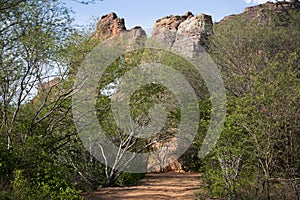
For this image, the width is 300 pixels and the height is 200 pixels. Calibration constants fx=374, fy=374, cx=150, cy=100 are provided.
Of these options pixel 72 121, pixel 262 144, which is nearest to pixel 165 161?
pixel 72 121

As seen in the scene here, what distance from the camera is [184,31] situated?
23734mm

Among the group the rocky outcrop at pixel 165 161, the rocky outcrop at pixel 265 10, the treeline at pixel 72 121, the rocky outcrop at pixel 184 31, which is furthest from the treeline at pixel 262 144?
the rocky outcrop at pixel 165 161

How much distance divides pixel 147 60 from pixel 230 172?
22.3 ft

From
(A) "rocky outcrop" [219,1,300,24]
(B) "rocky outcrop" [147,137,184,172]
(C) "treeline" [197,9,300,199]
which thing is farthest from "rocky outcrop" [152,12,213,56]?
(C) "treeline" [197,9,300,199]

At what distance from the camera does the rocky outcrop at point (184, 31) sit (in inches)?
711

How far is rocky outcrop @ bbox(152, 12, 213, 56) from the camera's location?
1806 centimetres

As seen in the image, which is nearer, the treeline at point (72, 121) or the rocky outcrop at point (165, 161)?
the treeline at point (72, 121)

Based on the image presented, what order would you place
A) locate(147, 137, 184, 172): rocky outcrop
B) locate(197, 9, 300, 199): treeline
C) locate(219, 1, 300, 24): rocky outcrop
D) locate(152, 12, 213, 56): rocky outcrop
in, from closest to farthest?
locate(197, 9, 300, 199): treeline
locate(219, 1, 300, 24): rocky outcrop
locate(152, 12, 213, 56): rocky outcrop
locate(147, 137, 184, 172): rocky outcrop

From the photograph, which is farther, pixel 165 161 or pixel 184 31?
pixel 184 31

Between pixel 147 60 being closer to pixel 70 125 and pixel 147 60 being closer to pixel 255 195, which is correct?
pixel 70 125

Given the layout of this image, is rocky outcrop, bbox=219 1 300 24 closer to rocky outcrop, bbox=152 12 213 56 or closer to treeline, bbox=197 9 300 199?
rocky outcrop, bbox=152 12 213 56

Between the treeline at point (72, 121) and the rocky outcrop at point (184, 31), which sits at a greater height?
the rocky outcrop at point (184, 31)

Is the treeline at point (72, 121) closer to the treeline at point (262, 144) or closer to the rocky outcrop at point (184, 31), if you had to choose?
the treeline at point (262, 144)

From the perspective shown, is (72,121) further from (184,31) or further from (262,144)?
(184,31)
